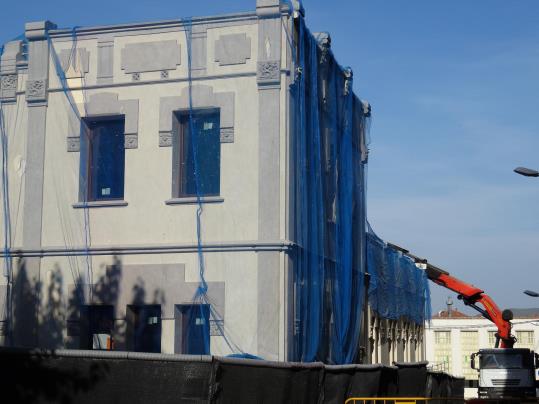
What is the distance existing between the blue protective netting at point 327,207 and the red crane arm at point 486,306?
8.63m

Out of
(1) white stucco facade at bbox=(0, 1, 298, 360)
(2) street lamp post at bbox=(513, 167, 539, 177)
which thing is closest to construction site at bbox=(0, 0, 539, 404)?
(1) white stucco facade at bbox=(0, 1, 298, 360)

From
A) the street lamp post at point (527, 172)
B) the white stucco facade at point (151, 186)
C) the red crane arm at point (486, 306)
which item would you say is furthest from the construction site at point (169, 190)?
the red crane arm at point (486, 306)

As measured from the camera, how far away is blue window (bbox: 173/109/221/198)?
76.5 feet

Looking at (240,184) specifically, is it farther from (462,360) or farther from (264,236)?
(462,360)

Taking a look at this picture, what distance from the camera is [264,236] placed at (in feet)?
73.4

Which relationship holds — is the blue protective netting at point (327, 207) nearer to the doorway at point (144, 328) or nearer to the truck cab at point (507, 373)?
the doorway at point (144, 328)

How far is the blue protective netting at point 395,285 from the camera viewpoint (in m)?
33.9

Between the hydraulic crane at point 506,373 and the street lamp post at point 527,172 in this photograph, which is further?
the hydraulic crane at point 506,373

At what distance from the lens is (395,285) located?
39.1 m

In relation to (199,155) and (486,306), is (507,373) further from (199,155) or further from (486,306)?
(199,155)

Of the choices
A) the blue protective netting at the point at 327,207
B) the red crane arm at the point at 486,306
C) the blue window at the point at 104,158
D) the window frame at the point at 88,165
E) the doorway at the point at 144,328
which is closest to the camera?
the blue protective netting at the point at 327,207

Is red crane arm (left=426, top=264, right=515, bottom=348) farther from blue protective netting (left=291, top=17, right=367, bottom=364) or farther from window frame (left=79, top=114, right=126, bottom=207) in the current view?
window frame (left=79, top=114, right=126, bottom=207)

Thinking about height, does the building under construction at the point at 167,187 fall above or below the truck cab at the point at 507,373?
above

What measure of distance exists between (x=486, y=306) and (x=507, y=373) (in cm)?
460
